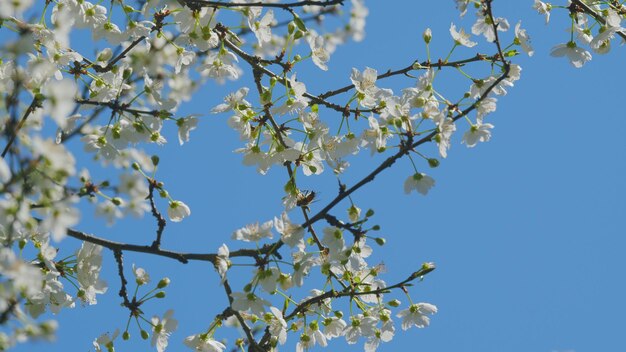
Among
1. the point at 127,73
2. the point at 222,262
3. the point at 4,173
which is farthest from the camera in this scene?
the point at 127,73

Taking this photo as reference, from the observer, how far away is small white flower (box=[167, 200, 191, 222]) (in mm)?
4688

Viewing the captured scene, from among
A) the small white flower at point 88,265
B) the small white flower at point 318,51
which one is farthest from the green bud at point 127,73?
the small white flower at point 318,51

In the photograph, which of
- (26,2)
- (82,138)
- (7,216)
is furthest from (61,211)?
(82,138)

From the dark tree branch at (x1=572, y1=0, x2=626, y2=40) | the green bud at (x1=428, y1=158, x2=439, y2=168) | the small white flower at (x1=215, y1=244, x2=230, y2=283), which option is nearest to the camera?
the small white flower at (x1=215, y1=244, x2=230, y2=283)

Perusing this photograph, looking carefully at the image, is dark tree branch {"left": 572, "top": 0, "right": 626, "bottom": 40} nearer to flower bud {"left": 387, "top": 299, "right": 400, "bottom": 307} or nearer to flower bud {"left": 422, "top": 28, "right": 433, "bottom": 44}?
flower bud {"left": 422, "top": 28, "right": 433, "bottom": 44}

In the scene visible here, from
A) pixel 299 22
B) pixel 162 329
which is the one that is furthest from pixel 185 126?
pixel 162 329

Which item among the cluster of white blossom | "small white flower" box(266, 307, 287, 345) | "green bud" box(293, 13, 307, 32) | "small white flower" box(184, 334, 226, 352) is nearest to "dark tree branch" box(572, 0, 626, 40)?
the cluster of white blossom

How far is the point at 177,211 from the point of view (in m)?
4.70

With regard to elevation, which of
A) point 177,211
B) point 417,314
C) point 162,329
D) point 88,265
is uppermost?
point 177,211

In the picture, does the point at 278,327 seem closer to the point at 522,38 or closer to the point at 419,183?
the point at 419,183

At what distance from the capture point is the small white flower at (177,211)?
4.69 metres

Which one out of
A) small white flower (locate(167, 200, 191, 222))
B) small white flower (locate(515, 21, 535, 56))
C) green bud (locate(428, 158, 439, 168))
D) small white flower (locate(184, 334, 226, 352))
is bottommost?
small white flower (locate(184, 334, 226, 352))

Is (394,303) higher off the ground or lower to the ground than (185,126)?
lower

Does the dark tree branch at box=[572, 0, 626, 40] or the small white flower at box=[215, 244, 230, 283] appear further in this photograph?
the dark tree branch at box=[572, 0, 626, 40]
